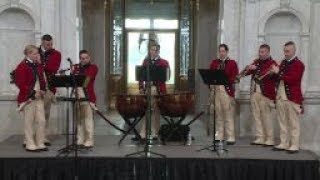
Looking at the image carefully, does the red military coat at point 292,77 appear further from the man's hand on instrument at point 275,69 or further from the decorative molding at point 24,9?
the decorative molding at point 24,9

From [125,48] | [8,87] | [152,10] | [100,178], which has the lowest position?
[100,178]

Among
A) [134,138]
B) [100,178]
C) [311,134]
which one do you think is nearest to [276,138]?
[311,134]

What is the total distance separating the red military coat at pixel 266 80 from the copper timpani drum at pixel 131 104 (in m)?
1.83

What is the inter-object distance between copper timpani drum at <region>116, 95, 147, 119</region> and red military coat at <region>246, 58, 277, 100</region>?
72.0 inches

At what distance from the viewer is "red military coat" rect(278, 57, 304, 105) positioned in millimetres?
8539

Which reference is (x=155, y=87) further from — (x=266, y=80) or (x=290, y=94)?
(x=290, y=94)

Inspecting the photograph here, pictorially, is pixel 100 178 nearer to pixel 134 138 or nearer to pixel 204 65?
→ pixel 134 138

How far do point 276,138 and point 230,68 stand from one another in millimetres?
1829

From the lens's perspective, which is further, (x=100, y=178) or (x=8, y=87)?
(x=8, y=87)

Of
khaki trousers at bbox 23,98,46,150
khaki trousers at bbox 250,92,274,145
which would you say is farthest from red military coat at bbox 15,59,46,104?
khaki trousers at bbox 250,92,274,145

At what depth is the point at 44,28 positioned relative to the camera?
10.5 m

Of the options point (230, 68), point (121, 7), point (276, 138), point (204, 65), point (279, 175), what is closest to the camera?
point (279, 175)

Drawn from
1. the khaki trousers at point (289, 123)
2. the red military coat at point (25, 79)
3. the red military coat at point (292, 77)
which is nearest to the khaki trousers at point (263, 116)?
the khaki trousers at point (289, 123)

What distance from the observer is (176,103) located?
365 inches
